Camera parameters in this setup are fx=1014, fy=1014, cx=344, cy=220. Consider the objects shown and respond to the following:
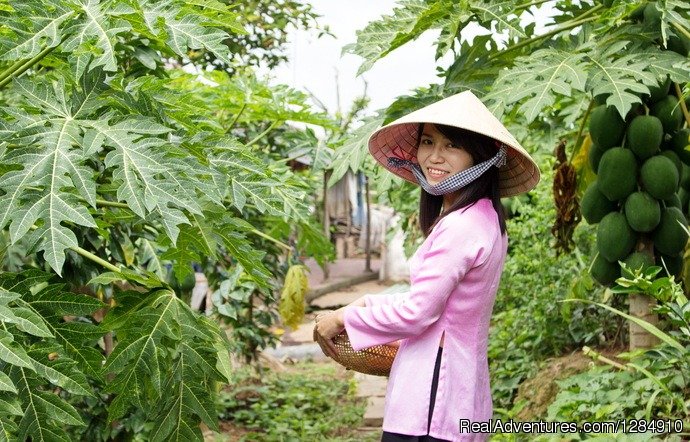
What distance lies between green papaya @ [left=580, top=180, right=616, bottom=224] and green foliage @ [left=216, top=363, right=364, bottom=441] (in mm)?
2326

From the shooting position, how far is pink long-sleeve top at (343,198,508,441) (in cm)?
239

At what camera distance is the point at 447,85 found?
3.78 meters

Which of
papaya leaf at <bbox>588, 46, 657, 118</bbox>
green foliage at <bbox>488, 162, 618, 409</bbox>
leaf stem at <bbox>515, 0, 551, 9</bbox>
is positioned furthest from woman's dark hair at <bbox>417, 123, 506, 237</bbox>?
green foliage at <bbox>488, 162, 618, 409</bbox>

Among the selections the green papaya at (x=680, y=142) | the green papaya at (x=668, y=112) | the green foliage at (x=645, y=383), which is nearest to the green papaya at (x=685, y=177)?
the green papaya at (x=680, y=142)

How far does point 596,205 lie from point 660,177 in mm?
325

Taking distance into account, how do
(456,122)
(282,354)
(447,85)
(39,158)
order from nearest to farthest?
(39,158) → (456,122) → (447,85) → (282,354)

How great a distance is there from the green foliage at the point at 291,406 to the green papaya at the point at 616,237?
2.37 metres

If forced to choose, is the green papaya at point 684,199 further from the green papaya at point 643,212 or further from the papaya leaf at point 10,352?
the papaya leaf at point 10,352

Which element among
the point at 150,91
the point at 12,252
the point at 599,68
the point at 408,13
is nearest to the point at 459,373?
the point at 150,91

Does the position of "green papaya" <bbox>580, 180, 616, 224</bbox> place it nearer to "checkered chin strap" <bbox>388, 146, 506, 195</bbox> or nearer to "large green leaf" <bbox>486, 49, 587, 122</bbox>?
"large green leaf" <bbox>486, 49, 587, 122</bbox>

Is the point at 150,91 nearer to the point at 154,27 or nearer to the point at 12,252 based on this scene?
the point at 154,27

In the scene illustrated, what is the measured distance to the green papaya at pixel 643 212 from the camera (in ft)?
12.0

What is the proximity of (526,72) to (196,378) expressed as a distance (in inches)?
55.8

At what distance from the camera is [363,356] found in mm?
2609
